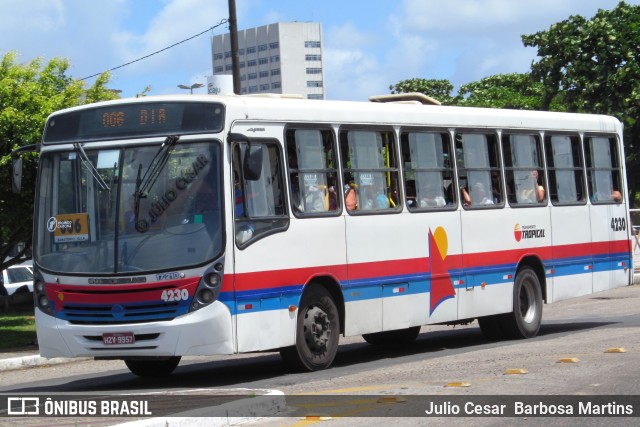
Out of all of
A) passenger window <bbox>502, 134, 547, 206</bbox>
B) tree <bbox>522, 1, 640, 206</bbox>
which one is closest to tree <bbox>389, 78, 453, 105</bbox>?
tree <bbox>522, 1, 640, 206</bbox>

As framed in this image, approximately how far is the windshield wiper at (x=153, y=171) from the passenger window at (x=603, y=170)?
8.47 metres

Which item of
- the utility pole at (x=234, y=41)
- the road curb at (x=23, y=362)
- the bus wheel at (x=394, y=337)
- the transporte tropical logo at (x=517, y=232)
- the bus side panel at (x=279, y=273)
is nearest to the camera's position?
the bus side panel at (x=279, y=273)

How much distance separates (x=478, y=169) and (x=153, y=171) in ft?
18.4

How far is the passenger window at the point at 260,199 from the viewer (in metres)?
12.9

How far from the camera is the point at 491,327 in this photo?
17.8 meters

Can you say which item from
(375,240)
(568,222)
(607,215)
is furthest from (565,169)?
(375,240)

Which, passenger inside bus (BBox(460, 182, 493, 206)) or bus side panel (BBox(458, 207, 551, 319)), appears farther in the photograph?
passenger inside bus (BBox(460, 182, 493, 206))

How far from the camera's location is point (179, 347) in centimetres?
1245

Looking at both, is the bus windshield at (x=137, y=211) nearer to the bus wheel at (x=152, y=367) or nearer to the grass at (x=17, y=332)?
the bus wheel at (x=152, y=367)

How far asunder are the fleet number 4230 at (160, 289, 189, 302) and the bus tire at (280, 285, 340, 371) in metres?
1.59

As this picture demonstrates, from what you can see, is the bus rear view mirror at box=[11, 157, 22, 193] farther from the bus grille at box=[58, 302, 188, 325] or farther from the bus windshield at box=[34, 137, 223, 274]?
the bus grille at box=[58, 302, 188, 325]

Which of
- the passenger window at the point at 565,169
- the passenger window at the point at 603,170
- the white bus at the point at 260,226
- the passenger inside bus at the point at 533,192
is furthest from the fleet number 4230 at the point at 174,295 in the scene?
the passenger window at the point at 603,170

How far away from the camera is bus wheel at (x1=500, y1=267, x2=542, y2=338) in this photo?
1742 cm

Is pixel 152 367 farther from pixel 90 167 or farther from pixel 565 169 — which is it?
pixel 565 169
